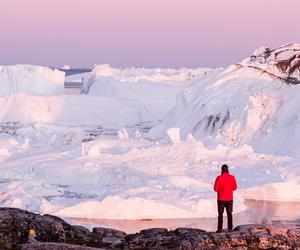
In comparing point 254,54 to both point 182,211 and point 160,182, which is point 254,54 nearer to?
point 160,182

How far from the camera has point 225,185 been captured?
1273cm

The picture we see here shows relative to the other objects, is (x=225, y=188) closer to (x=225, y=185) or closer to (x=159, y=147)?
(x=225, y=185)

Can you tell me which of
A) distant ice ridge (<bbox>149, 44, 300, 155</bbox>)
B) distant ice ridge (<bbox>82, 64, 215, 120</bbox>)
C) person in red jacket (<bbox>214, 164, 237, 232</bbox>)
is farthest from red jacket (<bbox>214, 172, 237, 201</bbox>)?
distant ice ridge (<bbox>82, 64, 215, 120</bbox>)

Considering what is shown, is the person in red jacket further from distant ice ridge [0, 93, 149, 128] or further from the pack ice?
distant ice ridge [0, 93, 149, 128]

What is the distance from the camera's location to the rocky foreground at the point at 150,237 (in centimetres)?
1177

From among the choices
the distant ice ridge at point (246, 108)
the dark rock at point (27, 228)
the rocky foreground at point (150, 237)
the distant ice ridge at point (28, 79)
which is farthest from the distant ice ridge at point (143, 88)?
the dark rock at point (27, 228)

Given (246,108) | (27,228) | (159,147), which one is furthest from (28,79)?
(27,228)

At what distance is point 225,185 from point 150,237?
4.84 ft

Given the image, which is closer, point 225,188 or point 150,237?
point 225,188

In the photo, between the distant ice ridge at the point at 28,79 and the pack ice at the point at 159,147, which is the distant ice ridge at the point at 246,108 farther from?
the distant ice ridge at the point at 28,79

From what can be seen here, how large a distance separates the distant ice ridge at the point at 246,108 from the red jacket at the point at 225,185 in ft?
67.1

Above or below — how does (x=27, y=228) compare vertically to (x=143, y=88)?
below

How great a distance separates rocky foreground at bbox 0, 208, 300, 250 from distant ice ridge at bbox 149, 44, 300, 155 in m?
20.8

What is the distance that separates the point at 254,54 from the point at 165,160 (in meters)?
16.9
